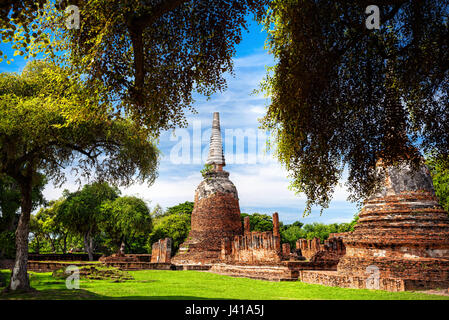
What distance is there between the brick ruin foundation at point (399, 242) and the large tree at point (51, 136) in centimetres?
805

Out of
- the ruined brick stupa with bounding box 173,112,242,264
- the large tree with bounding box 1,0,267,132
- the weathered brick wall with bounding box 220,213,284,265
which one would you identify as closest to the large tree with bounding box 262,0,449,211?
the large tree with bounding box 1,0,267,132

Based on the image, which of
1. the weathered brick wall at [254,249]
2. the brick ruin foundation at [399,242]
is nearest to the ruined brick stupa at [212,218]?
the weathered brick wall at [254,249]

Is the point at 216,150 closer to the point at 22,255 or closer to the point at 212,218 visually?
the point at 212,218

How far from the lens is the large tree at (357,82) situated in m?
6.49

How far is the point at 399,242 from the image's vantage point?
11.5 meters

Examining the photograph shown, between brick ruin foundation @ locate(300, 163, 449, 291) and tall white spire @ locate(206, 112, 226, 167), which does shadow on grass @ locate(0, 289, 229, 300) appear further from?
tall white spire @ locate(206, 112, 226, 167)

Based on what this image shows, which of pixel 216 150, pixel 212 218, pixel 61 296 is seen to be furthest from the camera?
pixel 216 150

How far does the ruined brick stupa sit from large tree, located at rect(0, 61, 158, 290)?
14123 millimetres

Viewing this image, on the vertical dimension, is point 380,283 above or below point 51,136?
below

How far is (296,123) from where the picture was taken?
6930 mm

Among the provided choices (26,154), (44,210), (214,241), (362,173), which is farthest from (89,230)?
(362,173)

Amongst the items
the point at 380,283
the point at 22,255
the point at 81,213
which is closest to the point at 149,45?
the point at 22,255

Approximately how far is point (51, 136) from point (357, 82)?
8533 millimetres
